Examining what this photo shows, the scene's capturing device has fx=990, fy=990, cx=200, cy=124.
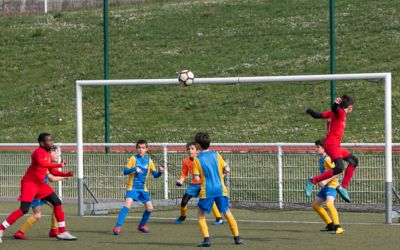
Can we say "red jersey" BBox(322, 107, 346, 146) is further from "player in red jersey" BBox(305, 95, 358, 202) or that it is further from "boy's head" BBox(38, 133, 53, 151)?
"boy's head" BBox(38, 133, 53, 151)

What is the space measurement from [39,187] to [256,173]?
6722 mm

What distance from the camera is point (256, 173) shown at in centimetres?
2039

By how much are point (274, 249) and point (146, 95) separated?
16113 millimetres

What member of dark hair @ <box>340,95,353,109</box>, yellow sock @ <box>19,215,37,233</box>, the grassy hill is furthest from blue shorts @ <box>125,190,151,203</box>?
the grassy hill

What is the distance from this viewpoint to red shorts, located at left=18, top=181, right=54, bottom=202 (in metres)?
14.5

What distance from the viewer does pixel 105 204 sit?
19.1m

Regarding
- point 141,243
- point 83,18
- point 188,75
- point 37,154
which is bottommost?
point 141,243

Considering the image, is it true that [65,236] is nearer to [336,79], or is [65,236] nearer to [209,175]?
[209,175]

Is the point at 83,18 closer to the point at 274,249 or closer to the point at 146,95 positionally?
the point at 146,95

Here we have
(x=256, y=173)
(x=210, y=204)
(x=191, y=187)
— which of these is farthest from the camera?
(x=256, y=173)

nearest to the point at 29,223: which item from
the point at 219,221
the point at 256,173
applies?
the point at 219,221

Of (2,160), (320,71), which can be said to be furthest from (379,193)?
(320,71)

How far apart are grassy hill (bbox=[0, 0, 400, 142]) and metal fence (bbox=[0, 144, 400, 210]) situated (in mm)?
3075

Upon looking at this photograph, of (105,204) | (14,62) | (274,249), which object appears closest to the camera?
(274,249)
